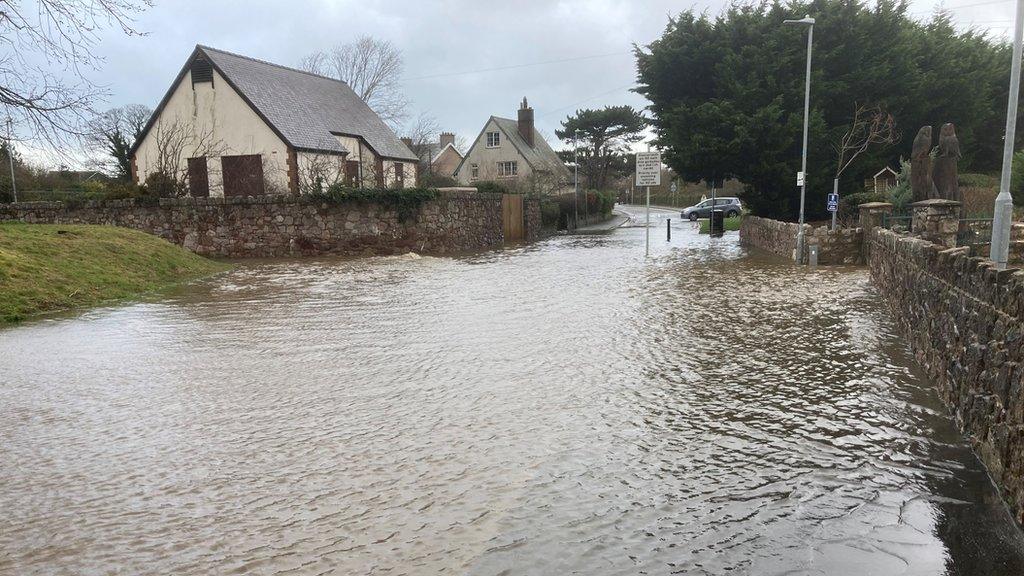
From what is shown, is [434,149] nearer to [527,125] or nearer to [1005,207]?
[527,125]

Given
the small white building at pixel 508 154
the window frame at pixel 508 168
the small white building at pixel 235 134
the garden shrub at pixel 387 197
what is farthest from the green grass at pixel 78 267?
the window frame at pixel 508 168

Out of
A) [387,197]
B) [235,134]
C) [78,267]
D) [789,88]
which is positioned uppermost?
[789,88]

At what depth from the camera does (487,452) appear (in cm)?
489

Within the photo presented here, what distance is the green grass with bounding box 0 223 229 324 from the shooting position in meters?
Answer: 11.2

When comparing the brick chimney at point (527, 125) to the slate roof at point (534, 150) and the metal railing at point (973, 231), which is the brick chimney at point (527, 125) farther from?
the metal railing at point (973, 231)

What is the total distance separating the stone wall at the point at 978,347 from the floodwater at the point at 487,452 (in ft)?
0.75

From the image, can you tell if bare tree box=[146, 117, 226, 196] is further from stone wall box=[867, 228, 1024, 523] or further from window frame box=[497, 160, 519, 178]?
window frame box=[497, 160, 519, 178]

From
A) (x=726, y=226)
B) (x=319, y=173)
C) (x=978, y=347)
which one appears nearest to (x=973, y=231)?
(x=978, y=347)

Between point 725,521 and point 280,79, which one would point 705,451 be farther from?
point 280,79

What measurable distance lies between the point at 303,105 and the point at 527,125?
1280 inches

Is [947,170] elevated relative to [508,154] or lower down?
lower down

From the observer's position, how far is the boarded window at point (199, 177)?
30.0m

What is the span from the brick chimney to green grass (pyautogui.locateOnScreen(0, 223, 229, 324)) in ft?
154

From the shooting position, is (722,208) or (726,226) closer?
(726,226)
